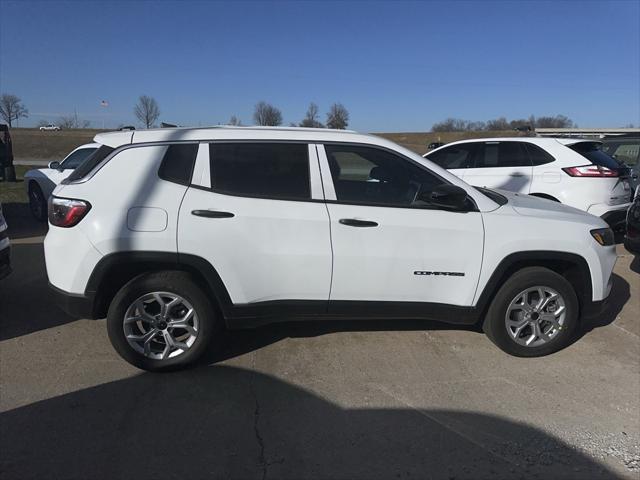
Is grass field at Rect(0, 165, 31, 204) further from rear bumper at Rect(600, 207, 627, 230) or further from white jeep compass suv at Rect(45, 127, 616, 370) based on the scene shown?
rear bumper at Rect(600, 207, 627, 230)

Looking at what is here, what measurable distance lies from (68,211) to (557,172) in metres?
6.72

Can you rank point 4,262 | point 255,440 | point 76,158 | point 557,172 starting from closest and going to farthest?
point 255,440
point 4,262
point 557,172
point 76,158

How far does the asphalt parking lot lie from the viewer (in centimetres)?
274

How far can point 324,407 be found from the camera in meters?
3.31

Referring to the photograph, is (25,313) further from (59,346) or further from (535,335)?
(535,335)

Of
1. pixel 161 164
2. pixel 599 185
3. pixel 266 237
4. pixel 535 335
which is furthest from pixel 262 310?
pixel 599 185

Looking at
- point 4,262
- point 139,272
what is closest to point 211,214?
point 139,272

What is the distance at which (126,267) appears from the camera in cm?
357

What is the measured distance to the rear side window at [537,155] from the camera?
7.58m

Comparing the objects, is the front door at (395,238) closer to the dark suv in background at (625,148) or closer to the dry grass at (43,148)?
the dark suv in background at (625,148)

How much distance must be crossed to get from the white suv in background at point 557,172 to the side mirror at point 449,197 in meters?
4.38

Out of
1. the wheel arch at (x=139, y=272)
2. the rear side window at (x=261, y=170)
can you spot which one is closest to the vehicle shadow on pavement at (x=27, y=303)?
the wheel arch at (x=139, y=272)

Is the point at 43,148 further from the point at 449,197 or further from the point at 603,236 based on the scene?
the point at 603,236

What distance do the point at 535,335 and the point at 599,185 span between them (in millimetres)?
4164
